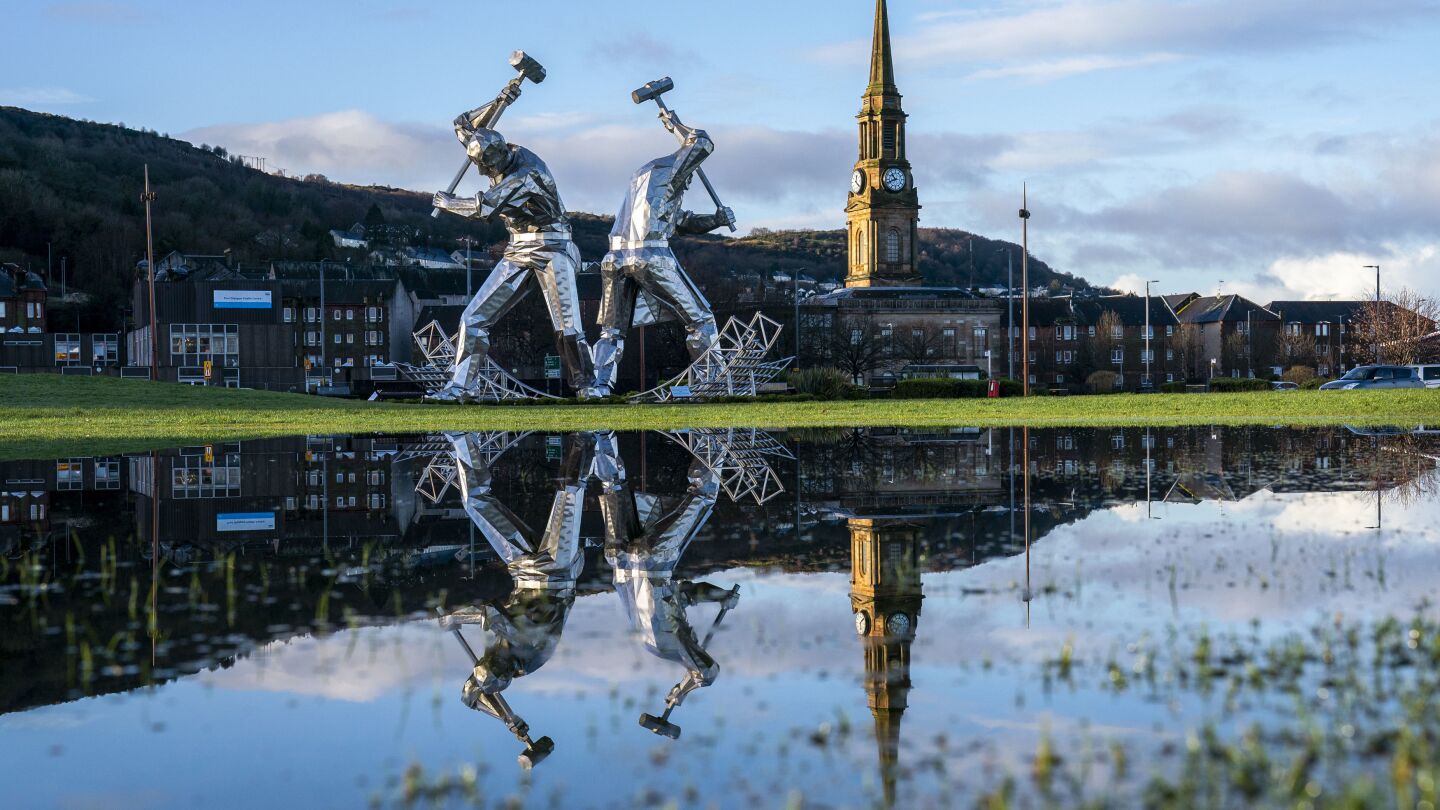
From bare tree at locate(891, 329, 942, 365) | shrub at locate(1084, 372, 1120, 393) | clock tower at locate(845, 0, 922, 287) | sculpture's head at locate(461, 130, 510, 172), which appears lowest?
shrub at locate(1084, 372, 1120, 393)

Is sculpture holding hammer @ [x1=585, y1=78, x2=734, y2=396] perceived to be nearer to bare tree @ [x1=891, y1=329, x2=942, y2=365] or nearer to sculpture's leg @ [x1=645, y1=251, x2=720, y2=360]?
sculpture's leg @ [x1=645, y1=251, x2=720, y2=360]

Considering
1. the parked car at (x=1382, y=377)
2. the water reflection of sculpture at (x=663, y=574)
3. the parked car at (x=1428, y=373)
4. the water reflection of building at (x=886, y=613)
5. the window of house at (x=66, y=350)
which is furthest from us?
the window of house at (x=66, y=350)

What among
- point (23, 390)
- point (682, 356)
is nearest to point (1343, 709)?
point (23, 390)

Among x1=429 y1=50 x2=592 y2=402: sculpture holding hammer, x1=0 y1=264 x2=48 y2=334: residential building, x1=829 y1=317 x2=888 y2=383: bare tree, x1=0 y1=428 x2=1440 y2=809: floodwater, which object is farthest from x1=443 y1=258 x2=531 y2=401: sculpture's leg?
x1=0 y1=264 x2=48 y2=334: residential building

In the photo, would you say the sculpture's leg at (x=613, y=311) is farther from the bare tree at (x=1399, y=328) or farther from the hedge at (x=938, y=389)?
the bare tree at (x=1399, y=328)

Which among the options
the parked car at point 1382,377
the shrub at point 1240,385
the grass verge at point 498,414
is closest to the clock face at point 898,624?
the grass verge at point 498,414

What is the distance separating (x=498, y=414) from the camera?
3544cm

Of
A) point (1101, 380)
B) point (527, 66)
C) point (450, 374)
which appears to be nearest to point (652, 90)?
point (527, 66)

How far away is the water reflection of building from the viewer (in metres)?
4.60

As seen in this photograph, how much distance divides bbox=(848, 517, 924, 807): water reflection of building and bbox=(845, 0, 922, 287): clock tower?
4362 inches

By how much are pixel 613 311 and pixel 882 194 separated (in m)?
84.0

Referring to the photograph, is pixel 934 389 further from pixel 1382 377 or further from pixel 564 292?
pixel 564 292

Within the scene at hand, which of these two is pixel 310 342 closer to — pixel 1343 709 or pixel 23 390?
pixel 23 390

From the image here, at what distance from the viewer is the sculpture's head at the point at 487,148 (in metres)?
35.9
